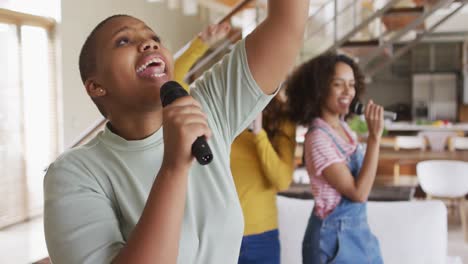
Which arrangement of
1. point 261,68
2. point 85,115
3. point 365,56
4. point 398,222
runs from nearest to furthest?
1. point 261,68
2. point 398,222
3. point 85,115
4. point 365,56

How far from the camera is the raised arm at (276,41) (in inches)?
34.4

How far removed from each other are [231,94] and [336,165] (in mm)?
819

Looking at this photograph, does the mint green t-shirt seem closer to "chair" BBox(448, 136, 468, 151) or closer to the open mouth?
the open mouth

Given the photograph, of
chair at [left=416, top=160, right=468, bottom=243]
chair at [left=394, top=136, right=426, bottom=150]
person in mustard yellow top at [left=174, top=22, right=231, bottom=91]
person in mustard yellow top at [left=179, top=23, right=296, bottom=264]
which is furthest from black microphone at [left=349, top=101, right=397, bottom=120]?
chair at [left=394, top=136, right=426, bottom=150]

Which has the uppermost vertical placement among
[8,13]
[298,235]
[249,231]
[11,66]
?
[8,13]

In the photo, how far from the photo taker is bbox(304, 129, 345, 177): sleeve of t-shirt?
167cm

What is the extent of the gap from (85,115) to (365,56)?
2.93 metres

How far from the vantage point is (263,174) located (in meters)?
2.04

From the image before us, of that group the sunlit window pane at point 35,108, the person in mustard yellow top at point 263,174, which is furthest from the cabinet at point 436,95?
the person in mustard yellow top at point 263,174

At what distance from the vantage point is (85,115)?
440cm

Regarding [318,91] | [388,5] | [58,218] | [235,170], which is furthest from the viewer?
[388,5]

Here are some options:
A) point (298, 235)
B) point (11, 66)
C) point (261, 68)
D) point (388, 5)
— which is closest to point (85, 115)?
point (11, 66)

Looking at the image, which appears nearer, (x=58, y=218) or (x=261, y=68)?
(x=58, y=218)

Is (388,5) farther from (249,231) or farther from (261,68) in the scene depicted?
(261,68)
